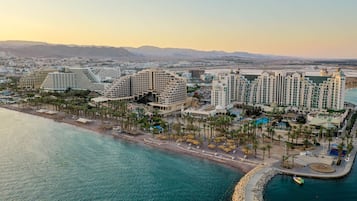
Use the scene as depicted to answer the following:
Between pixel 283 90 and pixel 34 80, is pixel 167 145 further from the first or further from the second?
pixel 34 80

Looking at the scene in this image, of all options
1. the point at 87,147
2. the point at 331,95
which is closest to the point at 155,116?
the point at 87,147

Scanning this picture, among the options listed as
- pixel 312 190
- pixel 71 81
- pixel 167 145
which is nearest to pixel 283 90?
pixel 167 145

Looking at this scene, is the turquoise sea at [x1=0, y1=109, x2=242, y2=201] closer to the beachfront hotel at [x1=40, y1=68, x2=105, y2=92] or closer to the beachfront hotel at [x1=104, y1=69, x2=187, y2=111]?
the beachfront hotel at [x1=104, y1=69, x2=187, y2=111]

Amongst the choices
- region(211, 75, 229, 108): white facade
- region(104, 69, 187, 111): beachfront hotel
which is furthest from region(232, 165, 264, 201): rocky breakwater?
region(104, 69, 187, 111): beachfront hotel

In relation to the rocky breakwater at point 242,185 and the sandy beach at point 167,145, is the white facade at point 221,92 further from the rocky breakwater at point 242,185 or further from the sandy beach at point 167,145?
the rocky breakwater at point 242,185

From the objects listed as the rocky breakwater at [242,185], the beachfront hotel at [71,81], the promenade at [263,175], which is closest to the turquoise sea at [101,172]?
the rocky breakwater at [242,185]
